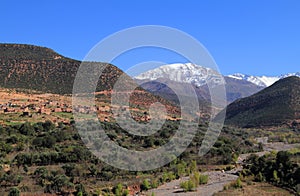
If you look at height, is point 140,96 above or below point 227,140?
above

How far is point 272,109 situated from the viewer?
9888cm

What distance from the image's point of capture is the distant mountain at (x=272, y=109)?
90438 mm

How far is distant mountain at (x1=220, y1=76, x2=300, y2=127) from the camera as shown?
90.4 meters

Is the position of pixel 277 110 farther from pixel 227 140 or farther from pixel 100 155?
pixel 100 155

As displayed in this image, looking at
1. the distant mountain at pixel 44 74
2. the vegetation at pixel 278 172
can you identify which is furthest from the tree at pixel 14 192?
the distant mountain at pixel 44 74

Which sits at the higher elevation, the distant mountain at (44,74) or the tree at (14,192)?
the distant mountain at (44,74)

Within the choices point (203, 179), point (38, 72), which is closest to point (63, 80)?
point (38, 72)

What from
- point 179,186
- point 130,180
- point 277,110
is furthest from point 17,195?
point 277,110

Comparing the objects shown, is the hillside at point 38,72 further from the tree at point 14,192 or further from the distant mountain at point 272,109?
the tree at point 14,192

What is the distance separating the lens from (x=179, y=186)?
27609 millimetres

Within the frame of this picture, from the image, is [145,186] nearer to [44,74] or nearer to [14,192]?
[14,192]

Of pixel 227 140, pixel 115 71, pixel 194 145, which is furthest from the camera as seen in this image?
pixel 115 71

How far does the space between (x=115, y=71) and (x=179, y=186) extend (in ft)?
216

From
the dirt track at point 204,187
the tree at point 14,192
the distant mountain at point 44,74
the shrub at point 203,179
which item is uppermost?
the distant mountain at point 44,74
